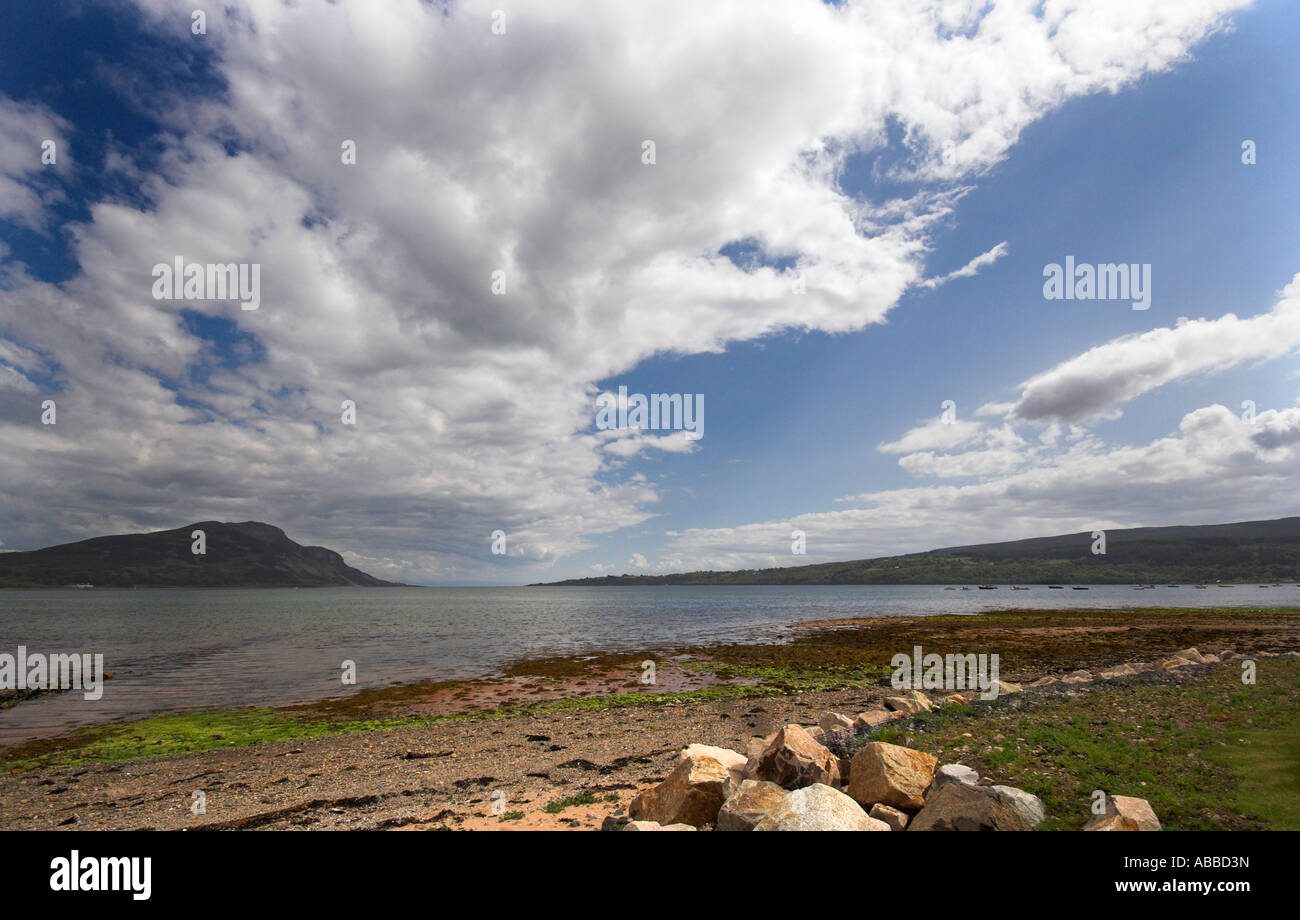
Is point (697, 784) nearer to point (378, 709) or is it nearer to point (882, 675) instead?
point (378, 709)

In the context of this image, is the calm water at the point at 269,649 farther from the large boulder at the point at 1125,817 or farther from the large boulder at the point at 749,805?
the large boulder at the point at 1125,817

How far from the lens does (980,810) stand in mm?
8648

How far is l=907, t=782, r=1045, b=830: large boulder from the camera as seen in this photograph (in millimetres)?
8602

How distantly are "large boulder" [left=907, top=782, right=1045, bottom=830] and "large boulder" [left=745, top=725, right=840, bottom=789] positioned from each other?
2.30 m

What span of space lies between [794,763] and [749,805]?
7.41 feet

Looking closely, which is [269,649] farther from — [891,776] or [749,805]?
[891,776]

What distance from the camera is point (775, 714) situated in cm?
2519

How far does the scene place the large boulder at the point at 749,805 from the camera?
9.25 m

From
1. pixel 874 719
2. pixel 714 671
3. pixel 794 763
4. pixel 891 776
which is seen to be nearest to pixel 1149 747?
pixel 874 719

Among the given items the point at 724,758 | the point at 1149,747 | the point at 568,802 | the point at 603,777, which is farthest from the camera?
the point at 603,777

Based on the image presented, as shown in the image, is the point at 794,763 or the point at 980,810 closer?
the point at 980,810
